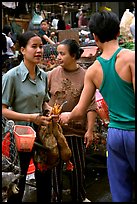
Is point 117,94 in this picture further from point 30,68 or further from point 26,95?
point 30,68

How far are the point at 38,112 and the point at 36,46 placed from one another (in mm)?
656

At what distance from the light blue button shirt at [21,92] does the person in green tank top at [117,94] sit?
0.92 meters

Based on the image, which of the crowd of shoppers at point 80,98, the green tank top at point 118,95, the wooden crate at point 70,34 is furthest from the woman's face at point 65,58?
the wooden crate at point 70,34

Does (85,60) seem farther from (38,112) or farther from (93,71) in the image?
(93,71)

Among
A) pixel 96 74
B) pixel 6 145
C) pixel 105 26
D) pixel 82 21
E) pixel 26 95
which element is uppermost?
pixel 82 21

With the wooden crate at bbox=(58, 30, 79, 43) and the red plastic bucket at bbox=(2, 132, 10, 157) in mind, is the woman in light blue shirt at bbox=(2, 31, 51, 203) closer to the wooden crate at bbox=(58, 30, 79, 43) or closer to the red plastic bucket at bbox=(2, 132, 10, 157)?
the red plastic bucket at bbox=(2, 132, 10, 157)

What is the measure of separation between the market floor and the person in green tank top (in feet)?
6.14

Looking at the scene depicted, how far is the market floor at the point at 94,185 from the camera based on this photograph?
489 cm

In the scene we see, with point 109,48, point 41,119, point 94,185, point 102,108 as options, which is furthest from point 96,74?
point 94,185

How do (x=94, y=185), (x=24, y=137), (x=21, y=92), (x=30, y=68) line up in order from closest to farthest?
(x=24, y=137), (x=21, y=92), (x=30, y=68), (x=94, y=185)

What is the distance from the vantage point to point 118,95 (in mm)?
2943

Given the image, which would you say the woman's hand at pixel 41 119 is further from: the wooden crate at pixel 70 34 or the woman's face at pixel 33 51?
the wooden crate at pixel 70 34

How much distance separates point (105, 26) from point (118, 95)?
1.75ft

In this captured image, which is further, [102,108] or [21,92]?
[102,108]
